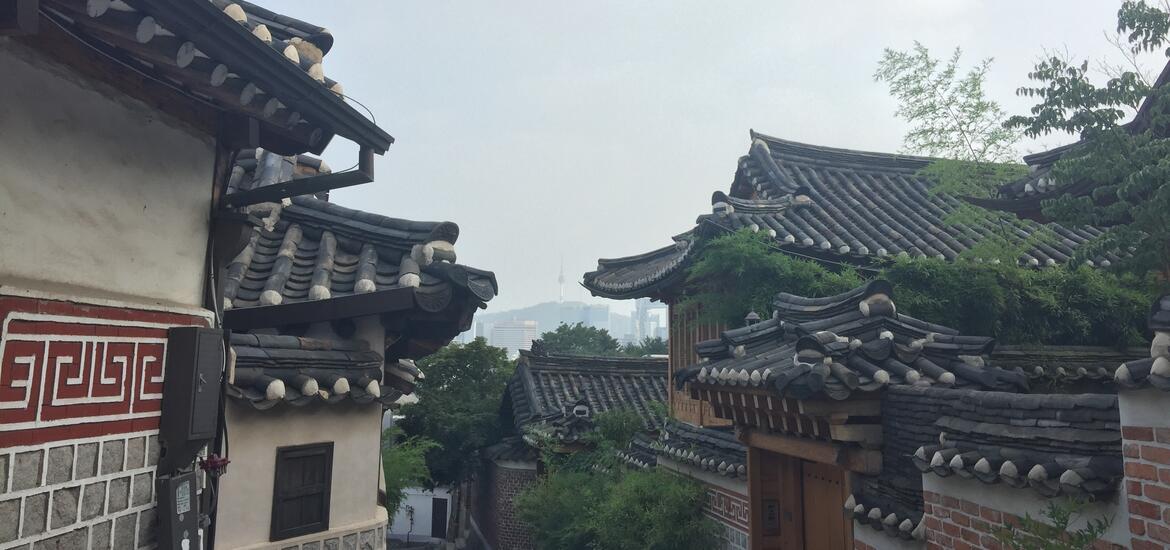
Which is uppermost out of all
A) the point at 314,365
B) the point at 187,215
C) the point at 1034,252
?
the point at 1034,252

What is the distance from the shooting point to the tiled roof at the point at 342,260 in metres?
5.62

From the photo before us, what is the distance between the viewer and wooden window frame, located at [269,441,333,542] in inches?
220

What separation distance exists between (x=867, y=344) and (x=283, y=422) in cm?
474

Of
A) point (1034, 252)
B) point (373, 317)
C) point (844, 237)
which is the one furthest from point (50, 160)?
point (1034, 252)

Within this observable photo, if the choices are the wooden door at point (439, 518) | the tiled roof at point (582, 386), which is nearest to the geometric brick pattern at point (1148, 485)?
the tiled roof at point (582, 386)

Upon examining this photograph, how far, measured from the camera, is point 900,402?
18.9 ft

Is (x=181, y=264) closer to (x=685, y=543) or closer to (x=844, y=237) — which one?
(x=685, y=543)

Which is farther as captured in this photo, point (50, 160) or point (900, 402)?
point (900, 402)

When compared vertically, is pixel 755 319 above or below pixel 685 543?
above

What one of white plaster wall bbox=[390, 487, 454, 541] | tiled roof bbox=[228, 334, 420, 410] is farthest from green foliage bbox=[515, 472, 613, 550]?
white plaster wall bbox=[390, 487, 454, 541]

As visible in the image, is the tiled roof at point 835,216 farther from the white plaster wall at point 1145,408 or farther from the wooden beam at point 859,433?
the white plaster wall at point 1145,408

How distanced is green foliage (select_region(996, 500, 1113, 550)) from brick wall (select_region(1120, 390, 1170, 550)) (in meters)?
0.19

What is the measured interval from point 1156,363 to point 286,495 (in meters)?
5.57

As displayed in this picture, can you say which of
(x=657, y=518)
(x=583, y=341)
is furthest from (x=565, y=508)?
(x=583, y=341)
